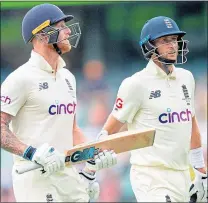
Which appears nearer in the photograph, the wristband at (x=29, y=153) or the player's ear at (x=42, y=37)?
the wristband at (x=29, y=153)

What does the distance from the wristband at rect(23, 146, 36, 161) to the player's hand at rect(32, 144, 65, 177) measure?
2 centimetres

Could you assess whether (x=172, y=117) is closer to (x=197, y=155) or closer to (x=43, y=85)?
(x=197, y=155)

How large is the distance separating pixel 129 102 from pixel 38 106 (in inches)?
23.6

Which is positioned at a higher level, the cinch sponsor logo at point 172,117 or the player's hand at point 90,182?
the cinch sponsor logo at point 172,117

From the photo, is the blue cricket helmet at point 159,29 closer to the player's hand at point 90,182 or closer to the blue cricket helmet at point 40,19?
the blue cricket helmet at point 40,19

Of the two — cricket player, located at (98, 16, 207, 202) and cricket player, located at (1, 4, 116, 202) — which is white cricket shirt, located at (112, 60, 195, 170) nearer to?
cricket player, located at (98, 16, 207, 202)

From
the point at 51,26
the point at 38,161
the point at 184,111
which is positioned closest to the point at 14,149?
the point at 38,161

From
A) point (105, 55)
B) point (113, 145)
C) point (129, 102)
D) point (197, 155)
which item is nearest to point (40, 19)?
point (129, 102)

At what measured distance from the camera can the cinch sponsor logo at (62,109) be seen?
476 cm

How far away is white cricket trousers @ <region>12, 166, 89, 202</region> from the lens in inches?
186

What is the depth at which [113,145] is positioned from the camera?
15.7 feet

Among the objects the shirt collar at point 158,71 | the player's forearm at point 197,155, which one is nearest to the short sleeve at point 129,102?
the shirt collar at point 158,71

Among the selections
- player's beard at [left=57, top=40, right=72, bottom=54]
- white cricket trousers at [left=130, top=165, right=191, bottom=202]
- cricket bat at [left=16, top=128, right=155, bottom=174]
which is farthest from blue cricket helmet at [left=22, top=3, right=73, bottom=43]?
white cricket trousers at [left=130, top=165, right=191, bottom=202]

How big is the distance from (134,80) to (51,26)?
57cm
